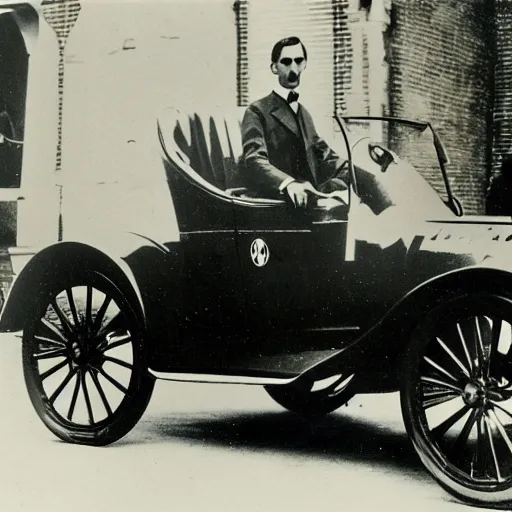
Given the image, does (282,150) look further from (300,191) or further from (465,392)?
(465,392)

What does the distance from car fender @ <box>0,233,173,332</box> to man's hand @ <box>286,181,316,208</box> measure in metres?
0.72

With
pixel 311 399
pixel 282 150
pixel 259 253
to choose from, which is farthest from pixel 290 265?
pixel 311 399

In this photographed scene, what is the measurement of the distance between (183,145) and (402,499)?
193 centimetres

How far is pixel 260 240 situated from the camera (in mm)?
3920

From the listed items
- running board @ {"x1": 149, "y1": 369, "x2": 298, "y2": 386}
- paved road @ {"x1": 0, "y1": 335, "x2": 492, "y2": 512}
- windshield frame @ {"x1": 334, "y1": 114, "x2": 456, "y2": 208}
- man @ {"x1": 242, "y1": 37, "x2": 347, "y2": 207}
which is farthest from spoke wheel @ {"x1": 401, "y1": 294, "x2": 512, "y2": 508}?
man @ {"x1": 242, "y1": 37, "x2": 347, "y2": 207}

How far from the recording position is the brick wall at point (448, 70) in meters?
3.79

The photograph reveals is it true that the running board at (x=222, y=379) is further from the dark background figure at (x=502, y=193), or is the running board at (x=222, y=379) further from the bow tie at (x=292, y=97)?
the bow tie at (x=292, y=97)

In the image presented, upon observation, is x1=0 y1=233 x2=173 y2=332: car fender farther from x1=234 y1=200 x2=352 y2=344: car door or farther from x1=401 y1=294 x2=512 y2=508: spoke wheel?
x1=401 y1=294 x2=512 y2=508: spoke wheel

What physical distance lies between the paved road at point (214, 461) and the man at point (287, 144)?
1266mm

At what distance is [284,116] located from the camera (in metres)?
3.89

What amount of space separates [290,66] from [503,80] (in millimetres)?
968

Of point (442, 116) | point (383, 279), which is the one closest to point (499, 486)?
point (383, 279)

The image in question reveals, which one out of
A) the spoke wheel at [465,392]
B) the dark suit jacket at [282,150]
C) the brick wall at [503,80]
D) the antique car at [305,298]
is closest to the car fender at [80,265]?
the antique car at [305,298]

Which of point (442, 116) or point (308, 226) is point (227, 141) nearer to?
point (308, 226)
